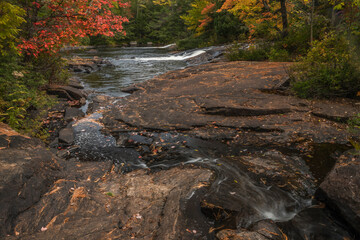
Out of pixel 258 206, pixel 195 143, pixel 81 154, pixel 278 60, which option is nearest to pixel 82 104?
pixel 81 154

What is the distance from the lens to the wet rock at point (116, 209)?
2.51 meters

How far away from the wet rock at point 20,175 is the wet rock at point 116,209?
0.12 meters

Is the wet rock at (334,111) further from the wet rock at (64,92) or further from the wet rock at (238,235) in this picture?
the wet rock at (64,92)

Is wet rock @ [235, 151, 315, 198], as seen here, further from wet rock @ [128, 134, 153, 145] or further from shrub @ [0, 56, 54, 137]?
shrub @ [0, 56, 54, 137]

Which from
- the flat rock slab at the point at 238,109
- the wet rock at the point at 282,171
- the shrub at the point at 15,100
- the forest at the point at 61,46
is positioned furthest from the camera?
the forest at the point at 61,46

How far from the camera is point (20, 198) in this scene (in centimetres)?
280

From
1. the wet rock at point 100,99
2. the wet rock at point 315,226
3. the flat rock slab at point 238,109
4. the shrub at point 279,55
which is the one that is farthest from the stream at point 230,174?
the shrub at point 279,55

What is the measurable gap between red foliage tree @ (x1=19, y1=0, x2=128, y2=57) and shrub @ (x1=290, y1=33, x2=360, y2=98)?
19.5 ft

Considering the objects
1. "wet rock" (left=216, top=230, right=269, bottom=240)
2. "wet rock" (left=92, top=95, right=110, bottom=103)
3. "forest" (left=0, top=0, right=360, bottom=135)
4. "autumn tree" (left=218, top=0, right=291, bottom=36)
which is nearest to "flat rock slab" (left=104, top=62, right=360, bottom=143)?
"forest" (left=0, top=0, right=360, bottom=135)

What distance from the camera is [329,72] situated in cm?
633

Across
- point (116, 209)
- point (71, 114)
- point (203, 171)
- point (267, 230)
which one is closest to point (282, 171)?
point (203, 171)

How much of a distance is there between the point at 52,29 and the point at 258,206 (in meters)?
8.02

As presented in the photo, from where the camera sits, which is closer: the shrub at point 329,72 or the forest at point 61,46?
the forest at point 61,46

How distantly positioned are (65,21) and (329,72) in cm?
836
